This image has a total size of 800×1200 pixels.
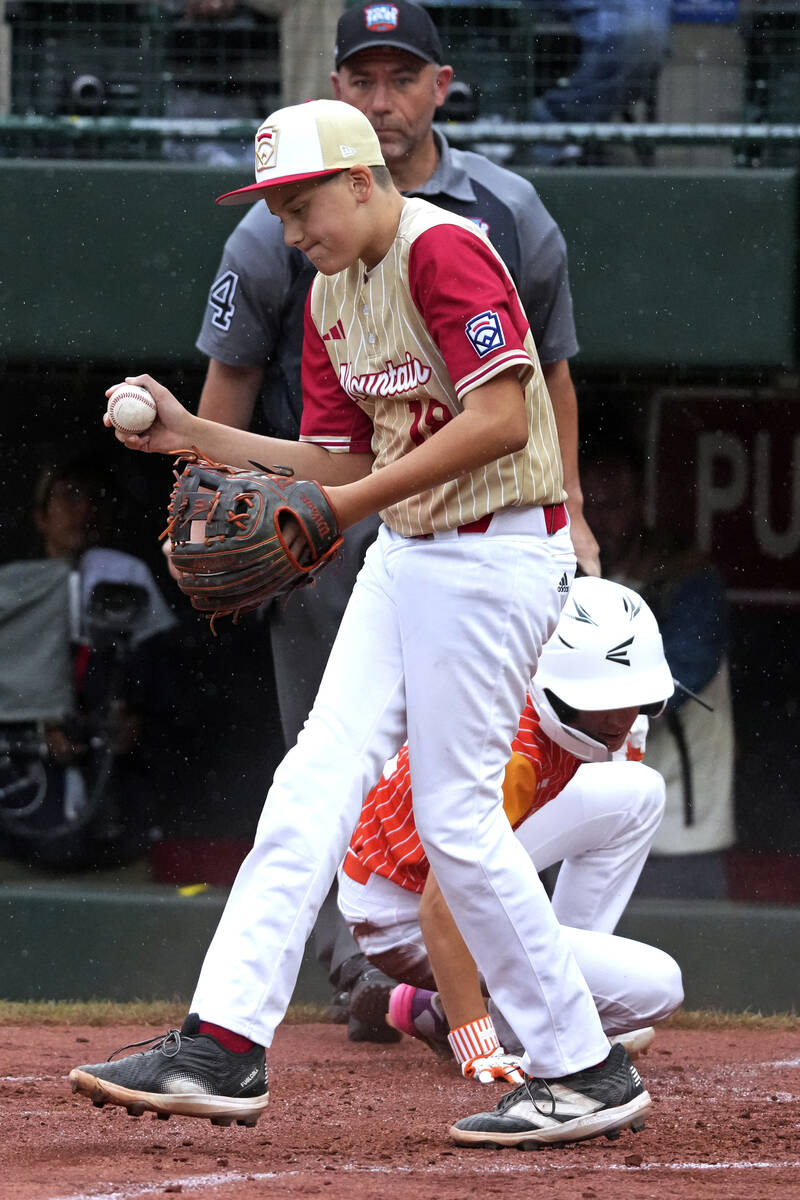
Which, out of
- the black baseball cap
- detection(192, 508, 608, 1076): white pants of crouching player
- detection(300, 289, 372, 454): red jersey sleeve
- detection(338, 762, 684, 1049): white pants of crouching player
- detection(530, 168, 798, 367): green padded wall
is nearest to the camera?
detection(192, 508, 608, 1076): white pants of crouching player

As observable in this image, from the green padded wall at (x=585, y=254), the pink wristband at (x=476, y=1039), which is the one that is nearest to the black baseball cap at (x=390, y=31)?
the green padded wall at (x=585, y=254)

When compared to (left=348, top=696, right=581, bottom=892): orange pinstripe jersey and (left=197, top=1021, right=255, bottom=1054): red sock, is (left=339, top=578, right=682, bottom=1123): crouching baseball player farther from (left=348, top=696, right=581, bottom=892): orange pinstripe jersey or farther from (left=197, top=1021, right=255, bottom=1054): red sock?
(left=197, top=1021, right=255, bottom=1054): red sock

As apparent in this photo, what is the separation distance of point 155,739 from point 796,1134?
10.8 feet

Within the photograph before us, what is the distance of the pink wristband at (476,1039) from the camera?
3.31 metres

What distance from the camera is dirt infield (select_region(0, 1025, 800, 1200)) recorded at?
99.1 inches

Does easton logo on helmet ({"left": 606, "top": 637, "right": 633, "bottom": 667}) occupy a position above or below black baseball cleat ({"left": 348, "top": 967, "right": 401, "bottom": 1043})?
above

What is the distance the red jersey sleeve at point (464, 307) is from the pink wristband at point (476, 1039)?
1280mm

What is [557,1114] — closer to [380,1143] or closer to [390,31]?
[380,1143]

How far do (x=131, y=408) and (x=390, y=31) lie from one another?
1.71m

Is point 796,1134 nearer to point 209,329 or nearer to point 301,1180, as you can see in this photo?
point 301,1180

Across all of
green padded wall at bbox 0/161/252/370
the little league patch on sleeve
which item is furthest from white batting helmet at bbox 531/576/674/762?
green padded wall at bbox 0/161/252/370

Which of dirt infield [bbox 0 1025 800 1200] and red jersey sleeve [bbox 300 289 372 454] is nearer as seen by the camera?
dirt infield [bbox 0 1025 800 1200]

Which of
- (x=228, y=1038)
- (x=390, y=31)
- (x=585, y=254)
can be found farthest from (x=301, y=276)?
(x=228, y=1038)

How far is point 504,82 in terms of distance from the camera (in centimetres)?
545
